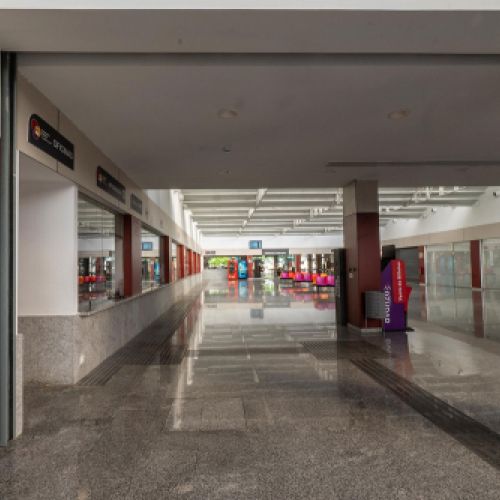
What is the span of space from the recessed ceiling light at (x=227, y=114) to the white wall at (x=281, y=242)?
2659cm

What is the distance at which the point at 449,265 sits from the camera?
19812mm

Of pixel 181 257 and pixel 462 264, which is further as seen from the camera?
pixel 462 264

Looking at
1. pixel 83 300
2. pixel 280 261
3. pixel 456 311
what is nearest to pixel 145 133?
pixel 83 300

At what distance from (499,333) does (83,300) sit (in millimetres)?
7088

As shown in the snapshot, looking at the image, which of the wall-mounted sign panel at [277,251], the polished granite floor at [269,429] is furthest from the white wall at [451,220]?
the polished granite floor at [269,429]

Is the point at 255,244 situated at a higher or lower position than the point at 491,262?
higher

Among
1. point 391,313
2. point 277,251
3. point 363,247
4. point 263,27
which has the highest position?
point 263,27

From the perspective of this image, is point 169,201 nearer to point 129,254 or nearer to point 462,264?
point 129,254

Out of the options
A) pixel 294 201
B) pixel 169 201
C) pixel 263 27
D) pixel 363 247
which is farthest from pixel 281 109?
pixel 294 201

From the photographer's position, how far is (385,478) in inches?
96.8

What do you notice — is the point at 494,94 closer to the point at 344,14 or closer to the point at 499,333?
the point at 344,14

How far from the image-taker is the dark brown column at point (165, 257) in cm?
1218

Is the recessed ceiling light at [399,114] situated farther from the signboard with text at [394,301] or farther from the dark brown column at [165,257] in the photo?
the dark brown column at [165,257]

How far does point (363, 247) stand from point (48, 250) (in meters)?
5.57
